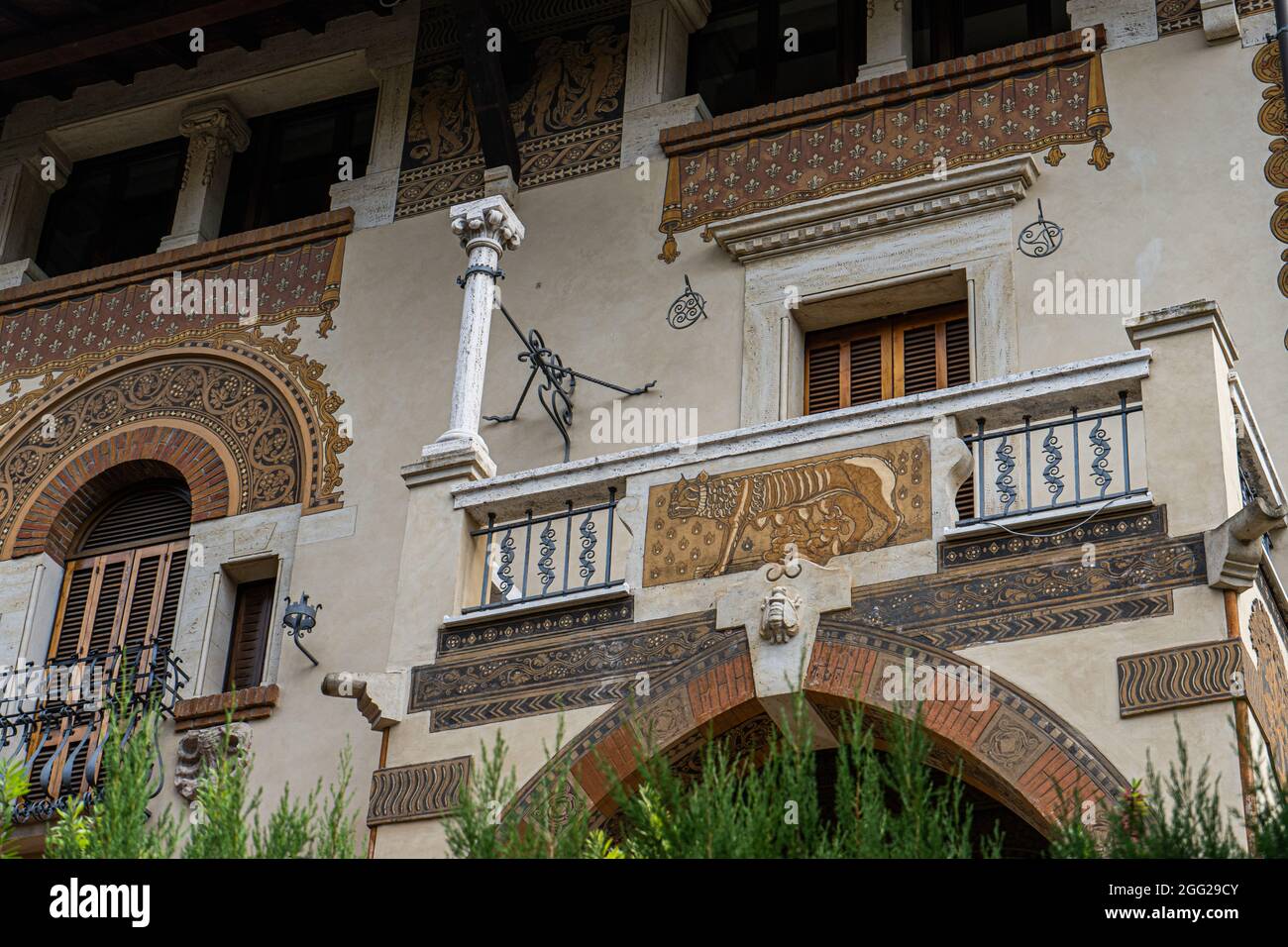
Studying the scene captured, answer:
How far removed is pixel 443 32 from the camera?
14.7m

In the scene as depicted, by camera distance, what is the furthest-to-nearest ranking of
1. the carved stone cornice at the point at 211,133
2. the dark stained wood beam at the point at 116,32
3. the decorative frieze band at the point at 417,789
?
the carved stone cornice at the point at 211,133 → the dark stained wood beam at the point at 116,32 → the decorative frieze band at the point at 417,789

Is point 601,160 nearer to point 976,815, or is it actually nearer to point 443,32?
point 443,32

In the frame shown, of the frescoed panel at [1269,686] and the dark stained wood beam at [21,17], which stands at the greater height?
the dark stained wood beam at [21,17]

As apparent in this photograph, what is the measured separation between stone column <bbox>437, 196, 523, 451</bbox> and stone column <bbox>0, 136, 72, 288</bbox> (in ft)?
16.8

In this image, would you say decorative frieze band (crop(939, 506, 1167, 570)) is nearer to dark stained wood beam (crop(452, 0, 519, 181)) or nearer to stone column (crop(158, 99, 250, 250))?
dark stained wood beam (crop(452, 0, 519, 181))

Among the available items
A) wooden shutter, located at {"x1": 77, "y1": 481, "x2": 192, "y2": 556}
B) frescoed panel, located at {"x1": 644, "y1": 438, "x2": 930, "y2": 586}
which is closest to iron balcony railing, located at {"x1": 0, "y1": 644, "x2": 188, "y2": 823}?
wooden shutter, located at {"x1": 77, "y1": 481, "x2": 192, "y2": 556}

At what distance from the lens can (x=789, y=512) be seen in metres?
9.86

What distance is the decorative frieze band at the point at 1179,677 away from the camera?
8.48 m

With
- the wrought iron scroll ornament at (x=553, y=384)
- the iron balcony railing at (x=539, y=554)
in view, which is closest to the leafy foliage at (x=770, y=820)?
the iron balcony railing at (x=539, y=554)

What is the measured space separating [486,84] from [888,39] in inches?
100

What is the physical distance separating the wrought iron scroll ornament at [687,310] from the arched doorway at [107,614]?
355 centimetres

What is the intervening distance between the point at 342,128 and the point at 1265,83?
6.42 meters

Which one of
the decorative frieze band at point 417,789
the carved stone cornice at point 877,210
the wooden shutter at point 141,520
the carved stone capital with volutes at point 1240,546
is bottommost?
the decorative frieze band at point 417,789

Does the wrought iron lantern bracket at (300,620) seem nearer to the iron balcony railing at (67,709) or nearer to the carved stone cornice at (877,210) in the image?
the iron balcony railing at (67,709)
